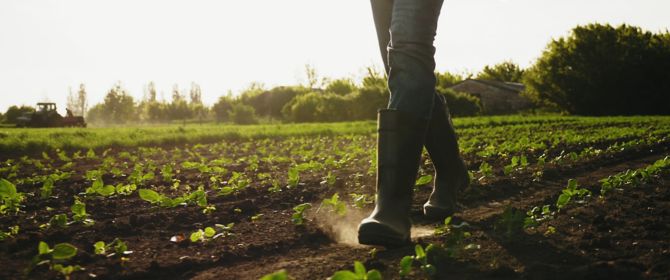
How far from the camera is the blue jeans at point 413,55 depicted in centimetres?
211

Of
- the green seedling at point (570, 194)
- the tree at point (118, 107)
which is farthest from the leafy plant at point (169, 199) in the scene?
the tree at point (118, 107)

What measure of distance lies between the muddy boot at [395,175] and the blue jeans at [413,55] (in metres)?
0.07

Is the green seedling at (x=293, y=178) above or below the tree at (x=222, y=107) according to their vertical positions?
below

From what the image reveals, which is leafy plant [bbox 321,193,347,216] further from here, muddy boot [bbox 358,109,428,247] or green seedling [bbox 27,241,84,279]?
green seedling [bbox 27,241,84,279]

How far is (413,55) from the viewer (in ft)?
6.99

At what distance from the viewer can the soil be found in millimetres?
1637

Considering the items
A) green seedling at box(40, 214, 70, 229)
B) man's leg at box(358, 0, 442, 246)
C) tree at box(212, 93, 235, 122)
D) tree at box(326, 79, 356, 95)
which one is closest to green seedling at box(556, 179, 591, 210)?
man's leg at box(358, 0, 442, 246)

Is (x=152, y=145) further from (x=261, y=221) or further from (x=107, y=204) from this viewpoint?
(x=261, y=221)

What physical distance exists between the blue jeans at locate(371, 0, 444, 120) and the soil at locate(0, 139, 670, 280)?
22.0 inches

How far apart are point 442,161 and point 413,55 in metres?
0.72

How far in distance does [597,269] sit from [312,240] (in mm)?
1120

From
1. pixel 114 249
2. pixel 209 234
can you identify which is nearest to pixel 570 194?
pixel 209 234

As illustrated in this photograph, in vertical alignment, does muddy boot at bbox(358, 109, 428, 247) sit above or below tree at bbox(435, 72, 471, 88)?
below

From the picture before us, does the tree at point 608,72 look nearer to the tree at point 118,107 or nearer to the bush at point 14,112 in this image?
the bush at point 14,112
